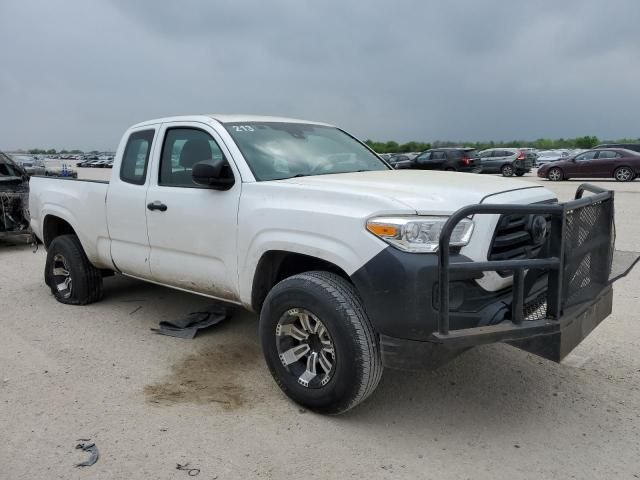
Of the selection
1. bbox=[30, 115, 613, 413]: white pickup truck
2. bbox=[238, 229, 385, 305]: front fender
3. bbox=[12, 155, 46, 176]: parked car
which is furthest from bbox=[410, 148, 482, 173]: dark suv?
bbox=[238, 229, 385, 305]: front fender

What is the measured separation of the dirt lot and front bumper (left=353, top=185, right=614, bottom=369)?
55 cm

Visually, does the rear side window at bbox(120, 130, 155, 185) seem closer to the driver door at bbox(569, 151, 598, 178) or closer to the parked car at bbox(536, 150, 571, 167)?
the driver door at bbox(569, 151, 598, 178)

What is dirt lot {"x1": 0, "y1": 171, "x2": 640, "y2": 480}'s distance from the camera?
3020 mm

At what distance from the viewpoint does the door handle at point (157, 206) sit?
4508mm

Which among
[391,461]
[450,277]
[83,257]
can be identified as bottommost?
[391,461]

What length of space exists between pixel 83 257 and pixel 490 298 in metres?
4.29

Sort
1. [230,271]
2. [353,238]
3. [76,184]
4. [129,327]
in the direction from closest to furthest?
[353,238], [230,271], [129,327], [76,184]

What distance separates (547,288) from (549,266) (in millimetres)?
158

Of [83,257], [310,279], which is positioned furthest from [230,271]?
[83,257]

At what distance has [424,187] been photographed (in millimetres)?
3436

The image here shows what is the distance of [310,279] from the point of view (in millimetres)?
3438

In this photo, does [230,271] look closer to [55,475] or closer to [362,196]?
[362,196]

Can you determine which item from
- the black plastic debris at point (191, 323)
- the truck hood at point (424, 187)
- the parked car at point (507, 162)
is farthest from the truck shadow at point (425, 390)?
the parked car at point (507, 162)

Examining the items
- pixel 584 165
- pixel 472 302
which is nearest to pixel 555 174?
pixel 584 165
